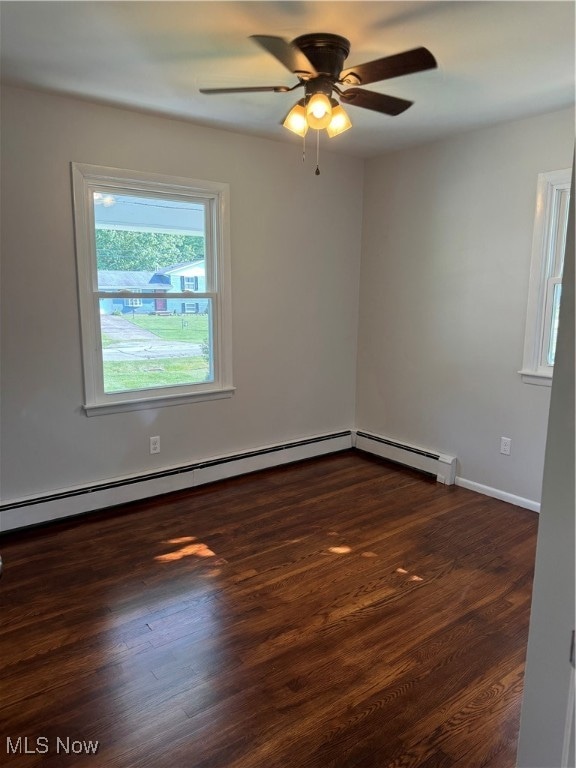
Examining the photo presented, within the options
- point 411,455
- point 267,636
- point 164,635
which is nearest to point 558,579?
point 267,636

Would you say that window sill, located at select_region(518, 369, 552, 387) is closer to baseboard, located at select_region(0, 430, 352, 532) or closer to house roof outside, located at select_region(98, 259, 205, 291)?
baseboard, located at select_region(0, 430, 352, 532)

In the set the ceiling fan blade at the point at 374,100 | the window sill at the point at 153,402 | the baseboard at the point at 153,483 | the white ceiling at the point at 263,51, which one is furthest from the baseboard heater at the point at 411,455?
the ceiling fan blade at the point at 374,100

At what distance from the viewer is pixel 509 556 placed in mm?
2859

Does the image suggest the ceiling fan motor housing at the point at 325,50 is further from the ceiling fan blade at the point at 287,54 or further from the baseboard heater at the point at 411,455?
the baseboard heater at the point at 411,455

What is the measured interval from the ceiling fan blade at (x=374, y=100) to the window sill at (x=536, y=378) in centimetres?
192

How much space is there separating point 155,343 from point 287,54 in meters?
2.14

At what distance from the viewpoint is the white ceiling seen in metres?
1.94

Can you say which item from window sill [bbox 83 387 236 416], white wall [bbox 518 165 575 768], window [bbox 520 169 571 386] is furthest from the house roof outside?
white wall [bbox 518 165 575 768]

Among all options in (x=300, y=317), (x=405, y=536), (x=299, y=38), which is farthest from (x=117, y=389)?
(x=299, y=38)

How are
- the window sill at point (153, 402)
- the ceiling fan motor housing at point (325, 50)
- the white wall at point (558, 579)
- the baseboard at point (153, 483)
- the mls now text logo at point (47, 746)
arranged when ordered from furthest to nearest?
the window sill at point (153, 402) < the baseboard at point (153, 483) < the ceiling fan motor housing at point (325, 50) < the mls now text logo at point (47, 746) < the white wall at point (558, 579)

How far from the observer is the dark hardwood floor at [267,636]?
1.69 m

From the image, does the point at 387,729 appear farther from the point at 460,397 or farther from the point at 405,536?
the point at 460,397

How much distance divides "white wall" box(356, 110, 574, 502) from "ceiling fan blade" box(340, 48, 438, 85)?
1.67m

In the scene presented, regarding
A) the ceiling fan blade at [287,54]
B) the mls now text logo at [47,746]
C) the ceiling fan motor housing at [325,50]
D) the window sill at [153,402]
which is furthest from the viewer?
the window sill at [153,402]
